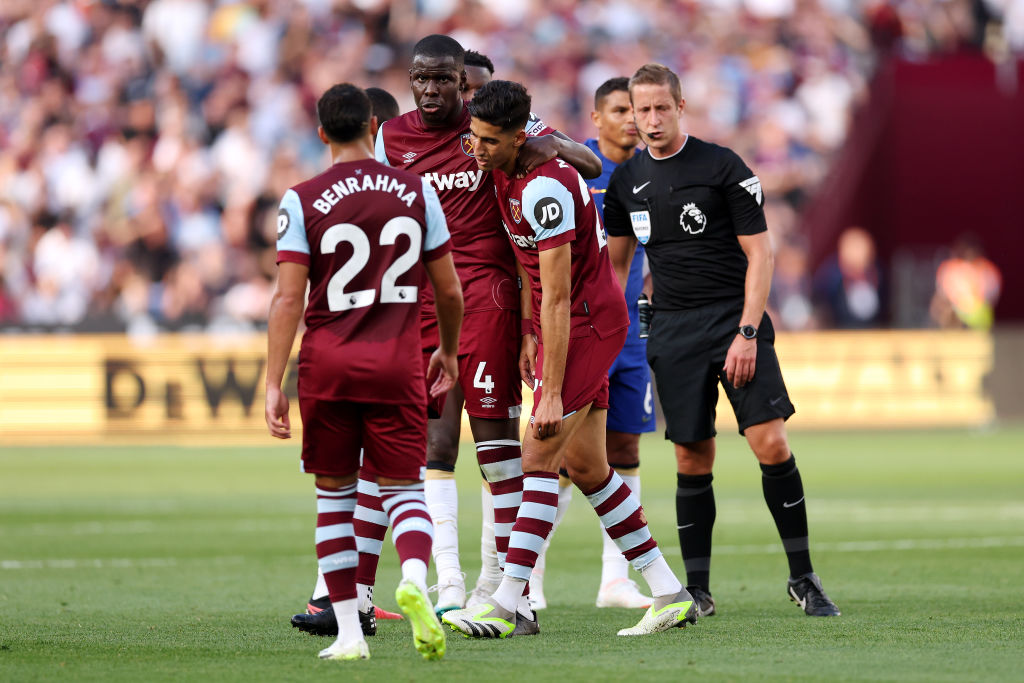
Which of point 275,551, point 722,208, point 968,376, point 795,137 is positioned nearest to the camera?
point 722,208

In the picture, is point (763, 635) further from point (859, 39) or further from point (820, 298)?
point (859, 39)

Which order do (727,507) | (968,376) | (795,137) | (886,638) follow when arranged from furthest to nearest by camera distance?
1. (795,137)
2. (968,376)
3. (727,507)
4. (886,638)

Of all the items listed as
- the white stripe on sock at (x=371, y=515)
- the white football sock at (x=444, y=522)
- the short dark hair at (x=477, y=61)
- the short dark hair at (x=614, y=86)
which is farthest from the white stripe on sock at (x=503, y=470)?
the short dark hair at (x=614, y=86)

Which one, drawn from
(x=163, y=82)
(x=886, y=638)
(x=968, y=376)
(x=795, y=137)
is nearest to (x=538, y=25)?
(x=795, y=137)

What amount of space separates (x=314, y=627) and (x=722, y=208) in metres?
2.72

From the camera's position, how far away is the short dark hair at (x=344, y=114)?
19.9 feet

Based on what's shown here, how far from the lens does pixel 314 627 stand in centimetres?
691

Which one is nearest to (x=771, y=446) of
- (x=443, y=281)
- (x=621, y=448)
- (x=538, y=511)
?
(x=621, y=448)

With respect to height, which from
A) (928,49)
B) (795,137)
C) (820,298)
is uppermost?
(928,49)

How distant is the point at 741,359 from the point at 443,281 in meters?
1.85

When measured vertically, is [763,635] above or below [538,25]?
below

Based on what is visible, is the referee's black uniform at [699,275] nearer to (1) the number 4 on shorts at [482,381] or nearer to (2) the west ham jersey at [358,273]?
(1) the number 4 on shorts at [482,381]

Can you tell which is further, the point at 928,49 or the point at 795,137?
the point at 928,49

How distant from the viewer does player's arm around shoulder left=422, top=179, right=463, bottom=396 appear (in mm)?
6156
